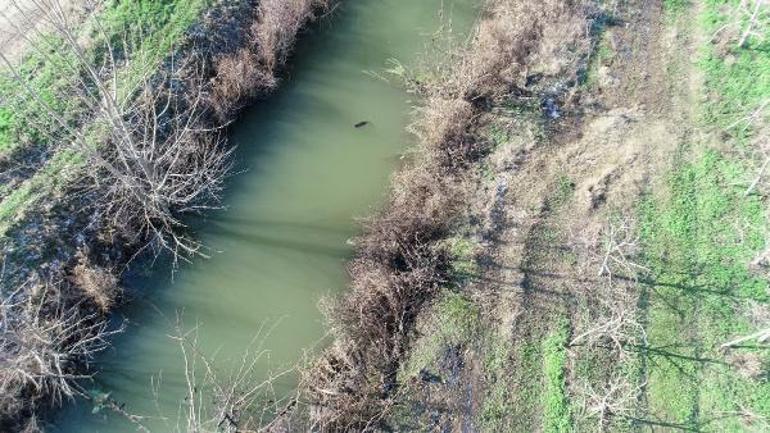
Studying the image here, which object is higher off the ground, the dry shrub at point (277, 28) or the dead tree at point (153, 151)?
the dry shrub at point (277, 28)

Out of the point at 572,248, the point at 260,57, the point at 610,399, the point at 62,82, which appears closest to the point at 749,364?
the point at 610,399

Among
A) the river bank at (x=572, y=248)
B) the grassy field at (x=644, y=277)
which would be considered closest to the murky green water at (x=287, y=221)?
the river bank at (x=572, y=248)

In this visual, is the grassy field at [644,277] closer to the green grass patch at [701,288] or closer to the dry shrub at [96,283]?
the green grass patch at [701,288]

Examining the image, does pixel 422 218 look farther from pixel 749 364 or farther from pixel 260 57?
pixel 749 364

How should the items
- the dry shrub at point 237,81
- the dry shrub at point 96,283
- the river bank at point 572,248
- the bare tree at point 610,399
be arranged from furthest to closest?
the dry shrub at point 237,81
the dry shrub at point 96,283
the river bank at point 572,248
the bare tree at point 610,399

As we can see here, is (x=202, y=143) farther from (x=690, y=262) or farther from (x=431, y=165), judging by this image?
(x=690, y=262)

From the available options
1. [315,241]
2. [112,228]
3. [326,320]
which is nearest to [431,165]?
[315,241]

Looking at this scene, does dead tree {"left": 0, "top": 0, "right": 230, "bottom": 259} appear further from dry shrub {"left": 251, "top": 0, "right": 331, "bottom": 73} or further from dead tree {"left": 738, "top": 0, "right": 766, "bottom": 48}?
dead tree {"left": 738, "top": 0, "right": 766, "bottom": 48}
